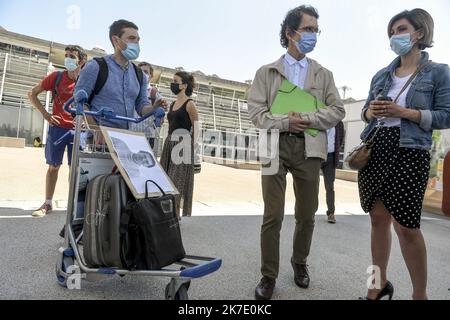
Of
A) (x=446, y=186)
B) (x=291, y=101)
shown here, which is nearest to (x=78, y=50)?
(x=291, y=101)

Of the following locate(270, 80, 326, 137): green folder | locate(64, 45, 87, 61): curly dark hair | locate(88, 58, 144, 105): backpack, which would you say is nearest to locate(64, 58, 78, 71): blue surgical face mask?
locate(64, 45, 87, 61): curly dark hair

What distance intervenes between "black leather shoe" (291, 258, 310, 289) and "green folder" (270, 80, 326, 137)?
37.7 inches

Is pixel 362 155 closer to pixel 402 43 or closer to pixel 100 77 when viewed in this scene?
pixel 402 43

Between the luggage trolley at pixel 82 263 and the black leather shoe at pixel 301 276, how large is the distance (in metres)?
0.73

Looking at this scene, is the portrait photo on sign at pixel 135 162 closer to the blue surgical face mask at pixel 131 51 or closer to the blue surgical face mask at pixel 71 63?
the blue surgical face mask at pixel 131 51

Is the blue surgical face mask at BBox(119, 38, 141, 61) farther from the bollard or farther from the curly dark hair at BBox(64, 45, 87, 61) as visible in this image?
the bollard

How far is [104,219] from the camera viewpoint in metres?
2.10

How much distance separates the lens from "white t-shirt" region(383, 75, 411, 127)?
213 cm

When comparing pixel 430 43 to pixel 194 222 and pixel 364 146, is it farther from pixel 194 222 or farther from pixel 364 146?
pixel 194 222

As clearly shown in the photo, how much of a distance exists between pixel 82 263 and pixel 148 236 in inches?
19.0

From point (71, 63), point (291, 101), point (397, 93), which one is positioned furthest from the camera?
point (71, 63)

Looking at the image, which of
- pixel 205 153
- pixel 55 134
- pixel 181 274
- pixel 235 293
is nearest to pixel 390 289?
pixel 235 293

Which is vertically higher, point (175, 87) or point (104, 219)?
point (175, 87)

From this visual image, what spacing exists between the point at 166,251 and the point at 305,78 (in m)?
1.51
